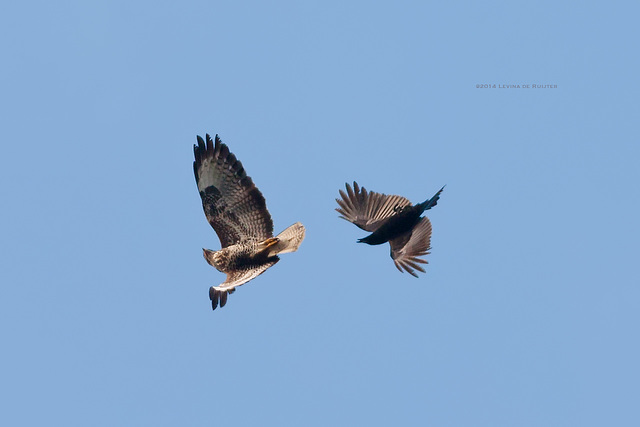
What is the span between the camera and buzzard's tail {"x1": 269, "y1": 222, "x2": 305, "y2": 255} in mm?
17812

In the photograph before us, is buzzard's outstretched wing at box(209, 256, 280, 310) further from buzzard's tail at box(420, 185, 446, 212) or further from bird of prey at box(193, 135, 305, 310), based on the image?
buzzard's tail at box(420, 185, 446, 212)

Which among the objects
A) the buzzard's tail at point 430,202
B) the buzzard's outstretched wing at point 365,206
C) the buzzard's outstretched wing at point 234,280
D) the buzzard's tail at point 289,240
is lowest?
the buzzard's outstretched wing at point 234,280

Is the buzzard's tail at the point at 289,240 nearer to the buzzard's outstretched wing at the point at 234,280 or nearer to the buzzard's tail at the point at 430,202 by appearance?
the buzzard's outstretched wing at the point at 234,280

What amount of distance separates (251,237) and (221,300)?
1.73 metres

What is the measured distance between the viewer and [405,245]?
20.1 m

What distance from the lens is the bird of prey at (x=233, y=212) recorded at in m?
18.2

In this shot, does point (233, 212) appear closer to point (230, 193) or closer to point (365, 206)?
point (230, 193)

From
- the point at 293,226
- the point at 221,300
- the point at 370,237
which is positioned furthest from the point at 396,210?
the point at 221,300

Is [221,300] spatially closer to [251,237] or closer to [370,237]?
[251,237]

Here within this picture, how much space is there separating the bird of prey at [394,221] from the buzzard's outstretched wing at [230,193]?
309cm

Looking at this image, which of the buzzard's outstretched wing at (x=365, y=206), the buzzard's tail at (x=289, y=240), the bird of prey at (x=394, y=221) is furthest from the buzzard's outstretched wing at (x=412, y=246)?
the buzzard's tail at (x=289, y=240)

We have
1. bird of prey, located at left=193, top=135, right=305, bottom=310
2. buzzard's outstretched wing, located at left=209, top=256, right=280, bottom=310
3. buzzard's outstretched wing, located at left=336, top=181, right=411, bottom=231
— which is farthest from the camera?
buzzard's outstretched wing, located at left=336, top=181, right=411, bottom=231

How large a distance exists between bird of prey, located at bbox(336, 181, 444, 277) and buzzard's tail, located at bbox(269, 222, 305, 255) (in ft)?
9.21

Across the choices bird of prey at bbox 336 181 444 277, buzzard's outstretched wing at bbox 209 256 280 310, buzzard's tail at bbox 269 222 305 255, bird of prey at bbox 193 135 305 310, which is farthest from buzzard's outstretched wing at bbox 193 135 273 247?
bird of prey at bbox 336 181 444 277
